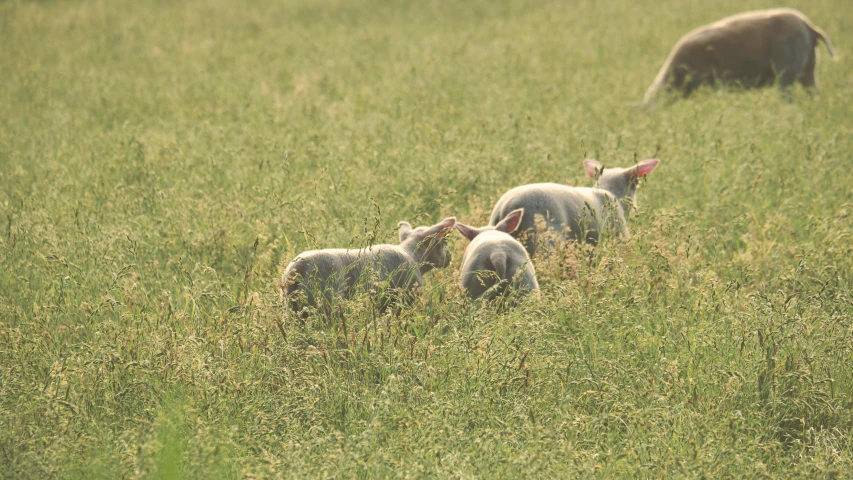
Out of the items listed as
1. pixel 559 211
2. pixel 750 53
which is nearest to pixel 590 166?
pixel 559 211

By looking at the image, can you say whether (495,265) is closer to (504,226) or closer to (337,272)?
(504,226)

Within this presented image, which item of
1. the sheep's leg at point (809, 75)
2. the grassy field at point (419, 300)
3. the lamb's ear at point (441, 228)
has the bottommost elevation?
the sheep's leg at point (809, 75)

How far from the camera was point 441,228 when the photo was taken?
4668 millimetres

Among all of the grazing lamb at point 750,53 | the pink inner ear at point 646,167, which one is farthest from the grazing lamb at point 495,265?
the grazing lamb at point 750,53

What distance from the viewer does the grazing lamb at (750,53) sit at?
955cm

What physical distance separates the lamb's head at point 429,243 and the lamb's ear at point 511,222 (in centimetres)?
27

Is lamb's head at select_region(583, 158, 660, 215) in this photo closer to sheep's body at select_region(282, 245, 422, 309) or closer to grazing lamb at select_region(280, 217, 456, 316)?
grazing lamb at select_region(280, 217, 456, 316)

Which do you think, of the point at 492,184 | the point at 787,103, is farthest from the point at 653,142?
the point at 787,103

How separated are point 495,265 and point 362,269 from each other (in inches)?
25.8

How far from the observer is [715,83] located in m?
9.80

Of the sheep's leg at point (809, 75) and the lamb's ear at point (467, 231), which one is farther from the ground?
the lamb's ear at point (467, 231)

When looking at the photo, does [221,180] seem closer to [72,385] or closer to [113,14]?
[72,385]

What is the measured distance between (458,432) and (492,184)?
3.11 metres

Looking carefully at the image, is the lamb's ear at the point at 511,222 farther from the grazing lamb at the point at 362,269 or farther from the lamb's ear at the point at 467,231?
the grazing lamb at the point at 362,269
